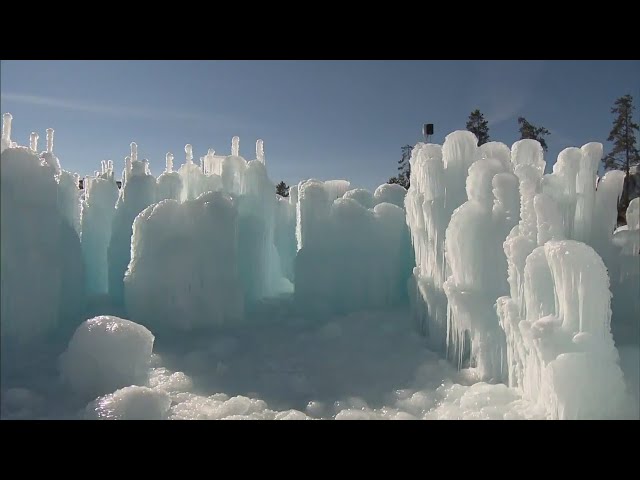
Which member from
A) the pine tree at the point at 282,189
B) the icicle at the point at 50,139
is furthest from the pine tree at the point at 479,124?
the icicle at the point at 50,139

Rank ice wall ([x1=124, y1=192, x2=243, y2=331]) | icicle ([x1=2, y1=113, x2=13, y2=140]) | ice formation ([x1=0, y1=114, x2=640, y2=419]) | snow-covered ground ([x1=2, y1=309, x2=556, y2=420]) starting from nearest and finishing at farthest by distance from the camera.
A: ice formation ([x1=0, y1=114, x2=640, y2=419]), snow-covered ground ([x1=2, y1=309, x2=556, y2=420]), icicle ([x1=2, y1=113, x2=13, y2=140]), ice wall ([x1=124, y1=192, x2=243, y2=331])

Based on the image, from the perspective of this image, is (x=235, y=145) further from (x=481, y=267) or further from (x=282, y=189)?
(x=282, y=189)

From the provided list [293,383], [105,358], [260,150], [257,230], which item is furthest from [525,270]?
[260,150]

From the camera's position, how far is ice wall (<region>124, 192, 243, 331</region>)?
31.8 ft

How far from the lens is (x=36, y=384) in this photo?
6758 mm

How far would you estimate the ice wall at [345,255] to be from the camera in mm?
11133

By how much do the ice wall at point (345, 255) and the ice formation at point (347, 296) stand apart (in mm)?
36

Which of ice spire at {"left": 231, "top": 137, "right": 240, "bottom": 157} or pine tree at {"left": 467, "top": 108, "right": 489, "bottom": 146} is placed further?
pine tree at {"left": 467, "top": 108, "right": 489, "bottom": 146}

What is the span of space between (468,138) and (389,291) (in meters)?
4.12

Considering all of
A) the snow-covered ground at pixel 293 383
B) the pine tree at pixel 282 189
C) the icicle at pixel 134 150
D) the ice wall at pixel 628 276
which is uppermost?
the pine tree at pixel 282 189

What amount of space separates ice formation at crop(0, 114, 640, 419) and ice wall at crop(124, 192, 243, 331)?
0.11 feet

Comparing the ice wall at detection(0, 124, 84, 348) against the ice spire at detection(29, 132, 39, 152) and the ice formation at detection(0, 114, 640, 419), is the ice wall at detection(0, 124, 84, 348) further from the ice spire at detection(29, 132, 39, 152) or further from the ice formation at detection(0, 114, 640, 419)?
the ice spire at detection(29, 132, 39, 152)

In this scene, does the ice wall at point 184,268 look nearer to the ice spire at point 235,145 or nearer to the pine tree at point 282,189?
the ice spire at point 235,145

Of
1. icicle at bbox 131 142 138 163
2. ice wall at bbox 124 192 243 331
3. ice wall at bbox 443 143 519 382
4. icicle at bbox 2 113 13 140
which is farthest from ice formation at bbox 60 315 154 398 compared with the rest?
icicle at bbox 131 142 138 163
